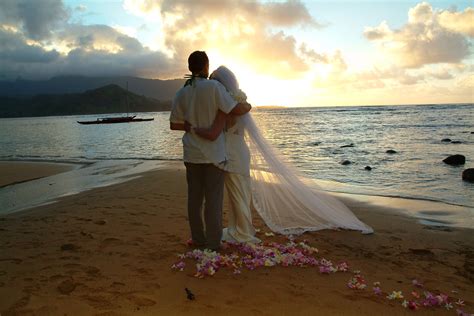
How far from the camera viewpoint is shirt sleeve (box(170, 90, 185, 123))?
179 inches

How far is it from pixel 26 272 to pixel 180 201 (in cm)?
438

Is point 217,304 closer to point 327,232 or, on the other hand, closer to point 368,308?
point 368,308

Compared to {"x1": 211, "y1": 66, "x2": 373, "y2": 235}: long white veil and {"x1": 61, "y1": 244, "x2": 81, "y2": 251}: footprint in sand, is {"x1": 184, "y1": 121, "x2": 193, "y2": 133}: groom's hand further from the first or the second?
{"x1": 61, "y1": 244, "x2": 81, "y2": 251}: footprint in sand

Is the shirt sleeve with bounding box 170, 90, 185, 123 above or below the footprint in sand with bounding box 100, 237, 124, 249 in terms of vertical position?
above

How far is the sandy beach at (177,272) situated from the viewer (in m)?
3.49

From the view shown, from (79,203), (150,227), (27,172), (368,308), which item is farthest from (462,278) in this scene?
(27,172)

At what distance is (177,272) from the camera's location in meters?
4.23

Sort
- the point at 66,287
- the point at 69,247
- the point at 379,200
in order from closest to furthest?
1. the point at 66,287
2. the point at 69,247
3. the point at 379,200

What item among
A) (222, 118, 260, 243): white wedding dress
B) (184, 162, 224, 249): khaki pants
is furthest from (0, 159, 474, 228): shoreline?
(184, 162, 224, 249): khaki pants

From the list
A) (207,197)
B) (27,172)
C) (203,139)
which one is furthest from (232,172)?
(27,172)

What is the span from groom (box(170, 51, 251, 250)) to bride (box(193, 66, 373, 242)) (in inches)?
4.9

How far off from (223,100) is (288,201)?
7.83 feet

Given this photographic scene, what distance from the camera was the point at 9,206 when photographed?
927 cm

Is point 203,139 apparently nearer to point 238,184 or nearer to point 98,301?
point 238,184
